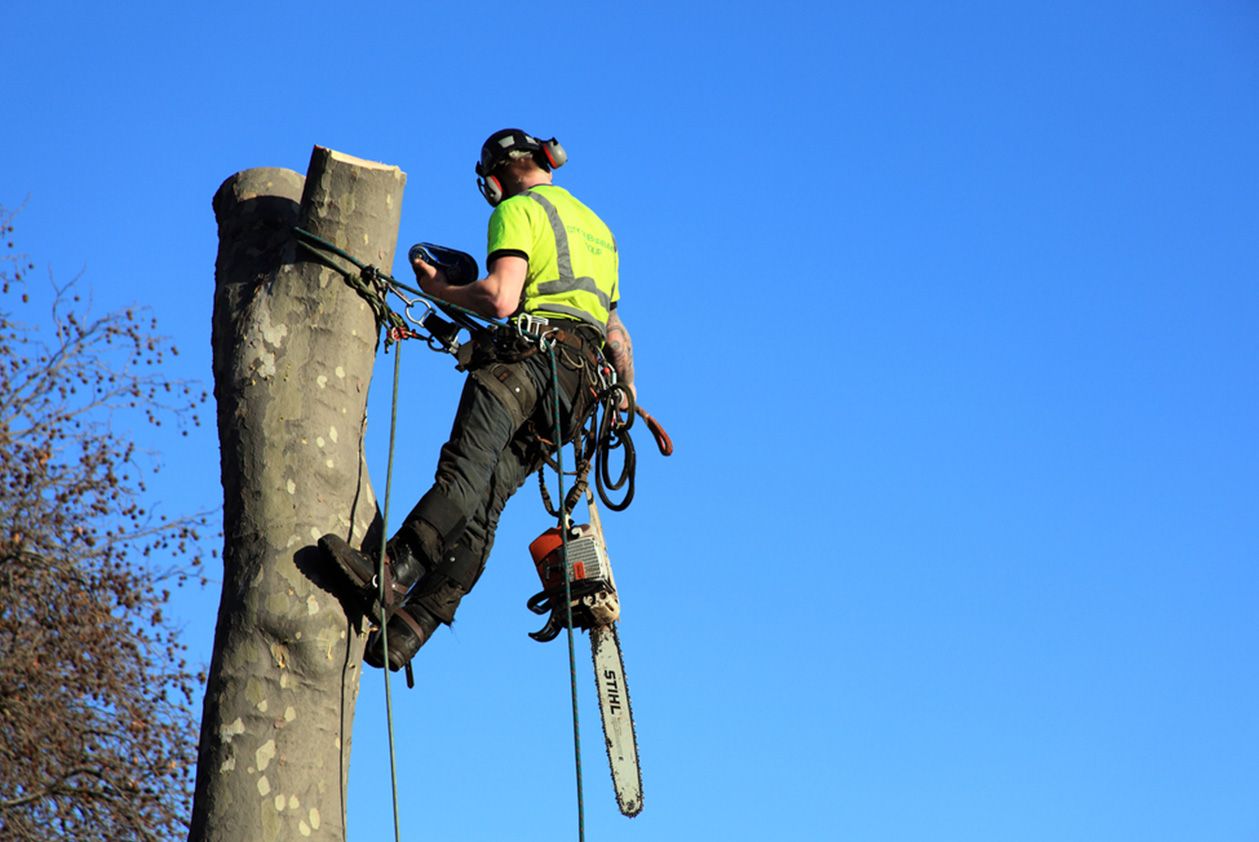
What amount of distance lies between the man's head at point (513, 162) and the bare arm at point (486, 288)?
0.59 meters

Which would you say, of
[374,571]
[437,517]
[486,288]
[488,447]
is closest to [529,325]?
[486,288]

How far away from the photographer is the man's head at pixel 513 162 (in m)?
5.53

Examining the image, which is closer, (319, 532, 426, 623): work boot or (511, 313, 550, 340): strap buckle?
(319, 532, 426, 623): work boot

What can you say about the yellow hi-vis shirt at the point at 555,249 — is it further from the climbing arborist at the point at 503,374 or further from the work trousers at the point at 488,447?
the work trousers at the point at 488,447

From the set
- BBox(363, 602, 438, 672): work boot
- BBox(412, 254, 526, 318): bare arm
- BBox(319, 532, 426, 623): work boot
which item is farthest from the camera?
BBox(412, 254, 526, 318): bare arm

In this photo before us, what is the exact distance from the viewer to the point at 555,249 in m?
5.31

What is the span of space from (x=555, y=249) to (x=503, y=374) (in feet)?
1.87

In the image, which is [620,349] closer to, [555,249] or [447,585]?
[555,249]

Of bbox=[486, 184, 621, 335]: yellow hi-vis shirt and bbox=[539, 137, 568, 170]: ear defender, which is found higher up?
bbox=[539, 137, 568, 170]: ear defender

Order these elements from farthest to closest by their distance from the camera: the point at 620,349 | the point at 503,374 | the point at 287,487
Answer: the point at 620,349
the point at 503,374
the point at 287,487

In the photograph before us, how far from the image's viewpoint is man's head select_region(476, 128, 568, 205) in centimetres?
553

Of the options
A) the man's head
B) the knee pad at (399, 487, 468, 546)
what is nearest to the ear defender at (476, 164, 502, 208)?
the man's head

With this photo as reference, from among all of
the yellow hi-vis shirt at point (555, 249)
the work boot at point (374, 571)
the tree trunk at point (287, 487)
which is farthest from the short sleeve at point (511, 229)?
the work boot at point (374, 571)

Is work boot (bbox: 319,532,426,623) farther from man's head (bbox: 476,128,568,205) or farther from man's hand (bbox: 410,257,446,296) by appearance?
man's head (bbox: 476,128,568,205)
